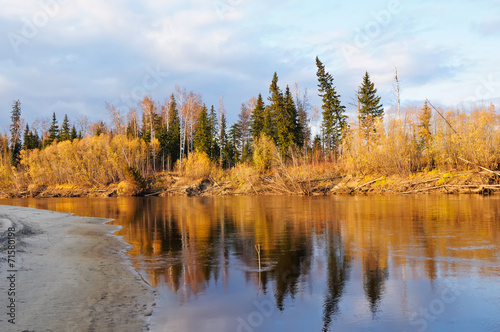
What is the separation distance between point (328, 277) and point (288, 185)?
42414mm

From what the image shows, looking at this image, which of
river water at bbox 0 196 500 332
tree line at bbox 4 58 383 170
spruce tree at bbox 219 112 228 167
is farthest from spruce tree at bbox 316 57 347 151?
river water at bbox 0 196 500 332

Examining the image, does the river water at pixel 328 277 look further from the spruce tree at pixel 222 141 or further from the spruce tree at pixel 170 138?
the spruce tree at pixel 170 138

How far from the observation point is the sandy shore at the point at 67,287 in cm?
682

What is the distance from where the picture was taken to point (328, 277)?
1001 centimetres

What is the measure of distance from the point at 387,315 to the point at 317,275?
3.03 m

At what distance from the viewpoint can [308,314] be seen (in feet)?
24.6

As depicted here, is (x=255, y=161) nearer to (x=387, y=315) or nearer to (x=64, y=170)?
(x=64, y=170)

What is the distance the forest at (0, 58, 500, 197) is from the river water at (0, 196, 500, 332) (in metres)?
28.2

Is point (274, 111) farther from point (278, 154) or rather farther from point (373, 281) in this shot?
point (373, 281)

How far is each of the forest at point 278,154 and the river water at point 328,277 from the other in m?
28.2

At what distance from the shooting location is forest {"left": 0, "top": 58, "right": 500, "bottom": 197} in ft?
141

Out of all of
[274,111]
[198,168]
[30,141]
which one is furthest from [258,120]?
[30,141]

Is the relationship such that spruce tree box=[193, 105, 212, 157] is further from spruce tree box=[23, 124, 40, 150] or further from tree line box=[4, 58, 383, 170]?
spruce tree box=[23, 124, 40, 150]

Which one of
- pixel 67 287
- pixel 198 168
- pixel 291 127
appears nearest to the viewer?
pixel 67 287
